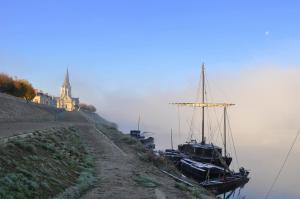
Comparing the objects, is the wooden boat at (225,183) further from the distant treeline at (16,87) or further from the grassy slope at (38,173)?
the distant treeline at (16,87)

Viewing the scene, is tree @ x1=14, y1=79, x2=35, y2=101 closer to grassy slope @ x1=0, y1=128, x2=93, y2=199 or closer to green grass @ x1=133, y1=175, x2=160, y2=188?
grassy slope @ x1=0, y1=128, x2=93, y2=199

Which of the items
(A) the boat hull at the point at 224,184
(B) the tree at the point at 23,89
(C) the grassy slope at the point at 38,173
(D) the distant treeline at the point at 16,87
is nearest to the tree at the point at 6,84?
(D) the distant treeline at the point at 16,87

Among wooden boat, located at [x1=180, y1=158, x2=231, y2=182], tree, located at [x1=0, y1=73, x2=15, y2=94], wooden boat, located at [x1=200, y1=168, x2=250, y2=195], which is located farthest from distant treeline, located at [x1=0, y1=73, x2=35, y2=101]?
wooden boat, located at [x1=200, y1=168, x2=250, y2=195]

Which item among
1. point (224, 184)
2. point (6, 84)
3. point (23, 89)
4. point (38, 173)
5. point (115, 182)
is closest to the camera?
point (38, 173)

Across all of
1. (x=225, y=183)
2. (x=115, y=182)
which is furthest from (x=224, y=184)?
(x=115, y=182)

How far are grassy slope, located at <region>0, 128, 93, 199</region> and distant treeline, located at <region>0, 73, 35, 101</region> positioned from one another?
92842 millimetres

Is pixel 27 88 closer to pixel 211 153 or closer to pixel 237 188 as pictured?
pixel 211 153

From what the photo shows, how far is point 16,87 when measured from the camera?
11950 centimetres

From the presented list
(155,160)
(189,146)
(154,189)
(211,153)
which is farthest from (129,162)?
(189,146)

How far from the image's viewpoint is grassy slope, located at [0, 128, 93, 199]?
14.8 meters

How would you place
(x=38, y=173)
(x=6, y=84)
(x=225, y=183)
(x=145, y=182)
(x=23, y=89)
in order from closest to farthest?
1. (x=38, y=173)
2. (x=145, y=182)
3. (x=225, y=183)
4. (x=6, y=84)
5. (x=23, y=89)

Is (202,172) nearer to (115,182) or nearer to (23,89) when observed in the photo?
(115,182)

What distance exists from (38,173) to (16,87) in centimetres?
10566

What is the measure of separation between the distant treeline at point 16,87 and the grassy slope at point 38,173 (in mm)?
92842
